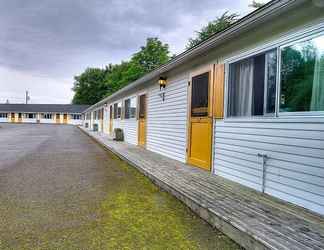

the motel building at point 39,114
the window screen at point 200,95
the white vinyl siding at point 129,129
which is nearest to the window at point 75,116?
the motel building at point 39,114

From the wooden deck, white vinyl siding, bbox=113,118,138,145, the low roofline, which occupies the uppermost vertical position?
the low roofline

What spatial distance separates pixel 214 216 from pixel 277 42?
2629mm

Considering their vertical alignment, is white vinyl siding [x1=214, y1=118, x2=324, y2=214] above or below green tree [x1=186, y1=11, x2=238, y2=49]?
below

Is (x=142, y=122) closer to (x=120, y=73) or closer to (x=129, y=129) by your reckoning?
(x=129, y=129)

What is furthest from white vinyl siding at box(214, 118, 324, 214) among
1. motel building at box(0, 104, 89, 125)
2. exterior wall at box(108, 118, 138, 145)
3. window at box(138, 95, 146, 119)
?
motel building at box(0, 104, 89, 125)

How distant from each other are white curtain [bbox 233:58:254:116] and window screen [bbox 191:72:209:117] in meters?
1.05

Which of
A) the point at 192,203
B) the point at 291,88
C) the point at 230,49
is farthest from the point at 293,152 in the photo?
the point at 230,49

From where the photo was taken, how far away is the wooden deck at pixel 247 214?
227 cm

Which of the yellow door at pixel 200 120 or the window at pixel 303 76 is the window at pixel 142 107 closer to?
the yellow door at pixel 200 120

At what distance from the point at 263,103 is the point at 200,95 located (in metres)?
2.09

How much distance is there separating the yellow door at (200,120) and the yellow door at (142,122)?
13.7ft

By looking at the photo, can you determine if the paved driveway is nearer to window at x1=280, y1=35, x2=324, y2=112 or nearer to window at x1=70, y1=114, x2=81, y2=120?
window at x1=280, y1=35, x2=324, y2=112

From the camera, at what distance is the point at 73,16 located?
12.3 m

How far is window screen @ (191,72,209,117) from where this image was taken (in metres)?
5.59
